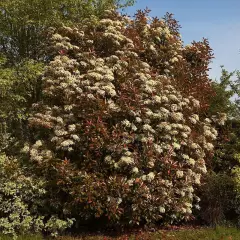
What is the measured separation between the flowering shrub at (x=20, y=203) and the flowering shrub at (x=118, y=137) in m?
0.45

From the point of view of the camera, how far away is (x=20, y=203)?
8289 millimetres

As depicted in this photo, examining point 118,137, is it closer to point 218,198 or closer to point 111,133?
point 111,133

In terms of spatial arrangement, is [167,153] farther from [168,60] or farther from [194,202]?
[168,60]

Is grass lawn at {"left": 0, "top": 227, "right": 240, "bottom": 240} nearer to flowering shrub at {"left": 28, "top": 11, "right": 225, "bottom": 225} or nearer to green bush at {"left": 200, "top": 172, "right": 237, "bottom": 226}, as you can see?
flowering shrub at {"left": 28, "top": 11, "right": 225, "bottom": 225}

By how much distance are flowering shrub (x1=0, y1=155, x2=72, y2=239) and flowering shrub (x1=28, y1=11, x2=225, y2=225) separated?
452 millimetres

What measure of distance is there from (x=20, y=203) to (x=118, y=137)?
290 centimetres

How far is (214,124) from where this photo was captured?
11.5 meters

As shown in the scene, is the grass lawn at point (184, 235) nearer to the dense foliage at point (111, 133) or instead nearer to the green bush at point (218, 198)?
the dense foliage at point (111, 133)

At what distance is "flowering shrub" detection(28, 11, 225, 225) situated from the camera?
8633mm

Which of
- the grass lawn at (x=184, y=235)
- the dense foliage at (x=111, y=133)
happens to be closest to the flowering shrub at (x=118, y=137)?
the dense foliage at (x=111, y=133)

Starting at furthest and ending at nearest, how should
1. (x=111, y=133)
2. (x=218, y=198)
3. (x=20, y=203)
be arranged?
(x=218, y=198), (x=111, y=133), (x=20, y=203)

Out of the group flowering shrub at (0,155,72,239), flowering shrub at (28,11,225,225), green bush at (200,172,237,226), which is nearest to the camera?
flowering shrub at (0,155,72,239)

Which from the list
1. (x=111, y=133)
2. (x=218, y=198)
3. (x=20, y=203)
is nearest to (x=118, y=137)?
(x=111, y=133)

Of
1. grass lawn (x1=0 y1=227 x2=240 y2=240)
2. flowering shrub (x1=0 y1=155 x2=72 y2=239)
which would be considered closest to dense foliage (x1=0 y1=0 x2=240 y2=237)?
flowering shrub (x1=0 y1=155 x2=72 y2=239)
